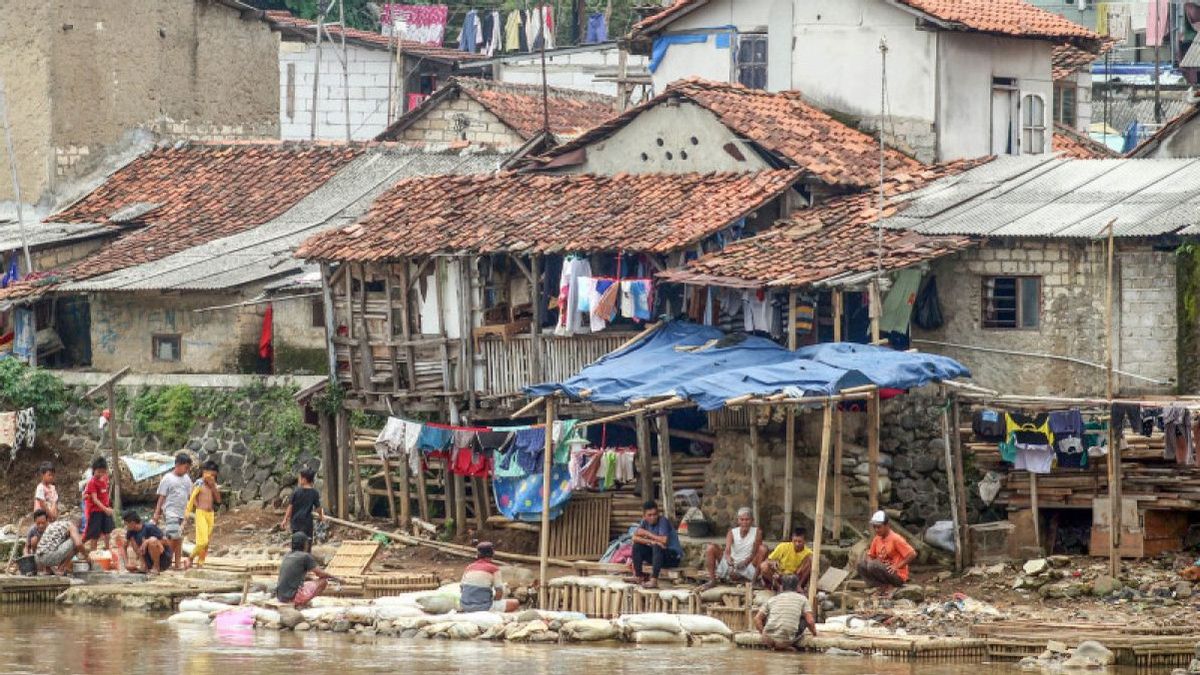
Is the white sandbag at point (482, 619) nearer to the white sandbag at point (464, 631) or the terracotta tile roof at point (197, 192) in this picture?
the white sandbag at point (464, 631)

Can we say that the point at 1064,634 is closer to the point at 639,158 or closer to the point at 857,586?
the point at 857,586

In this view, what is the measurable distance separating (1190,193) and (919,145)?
15.4 feet

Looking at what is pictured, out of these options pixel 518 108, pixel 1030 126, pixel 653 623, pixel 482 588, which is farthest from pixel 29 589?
pixel 518 108

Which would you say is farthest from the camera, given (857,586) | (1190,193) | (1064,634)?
(1190,193)

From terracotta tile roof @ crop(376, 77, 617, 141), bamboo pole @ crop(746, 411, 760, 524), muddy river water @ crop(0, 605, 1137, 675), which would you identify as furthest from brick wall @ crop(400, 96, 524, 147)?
muddy river water @ crop(0, 605, 1137, 675)

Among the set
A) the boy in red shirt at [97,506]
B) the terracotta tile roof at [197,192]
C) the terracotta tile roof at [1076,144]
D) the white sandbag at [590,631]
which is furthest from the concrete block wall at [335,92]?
the white sandbag at [590,631]

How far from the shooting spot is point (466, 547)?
2947 cm

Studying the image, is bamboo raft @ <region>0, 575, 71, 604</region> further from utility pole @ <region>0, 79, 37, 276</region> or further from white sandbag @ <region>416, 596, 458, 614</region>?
utility pole @ <region>0, 79, 37, 276</region>

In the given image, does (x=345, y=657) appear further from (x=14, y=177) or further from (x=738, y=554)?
(x=14, y=177)

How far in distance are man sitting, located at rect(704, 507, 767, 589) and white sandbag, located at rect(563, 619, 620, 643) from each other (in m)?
2.00

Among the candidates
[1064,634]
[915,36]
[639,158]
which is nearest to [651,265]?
[639,158]

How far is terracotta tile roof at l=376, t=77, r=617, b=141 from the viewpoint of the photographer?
41.2 metres

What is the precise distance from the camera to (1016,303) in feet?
90.7

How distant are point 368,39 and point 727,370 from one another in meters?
22.4
